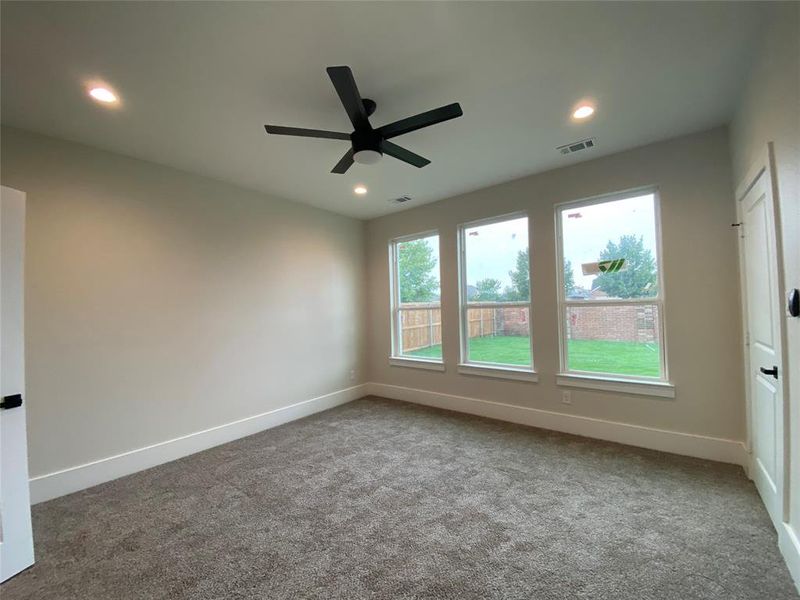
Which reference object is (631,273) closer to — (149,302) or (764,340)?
(764,340)

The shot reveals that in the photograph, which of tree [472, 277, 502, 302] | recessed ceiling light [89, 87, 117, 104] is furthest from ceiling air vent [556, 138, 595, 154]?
recessed ceiling light [89, 87, 117, 104]

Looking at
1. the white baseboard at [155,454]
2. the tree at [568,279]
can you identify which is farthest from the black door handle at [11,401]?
the tree at [568,279]

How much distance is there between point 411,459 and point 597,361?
219cm

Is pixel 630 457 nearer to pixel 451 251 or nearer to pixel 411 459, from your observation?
pixel 411 459

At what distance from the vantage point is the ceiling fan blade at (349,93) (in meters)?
1.71

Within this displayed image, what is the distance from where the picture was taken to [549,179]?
387 cm

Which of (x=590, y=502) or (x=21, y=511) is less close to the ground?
(x=21, y=511)

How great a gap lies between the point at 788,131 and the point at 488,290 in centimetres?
297

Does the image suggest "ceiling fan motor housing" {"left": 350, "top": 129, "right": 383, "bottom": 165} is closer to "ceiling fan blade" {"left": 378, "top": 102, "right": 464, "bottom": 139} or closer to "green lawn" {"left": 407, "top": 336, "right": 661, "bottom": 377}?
"ceiling fan blade" {"left": 378, "top": 102, "right": 464, "bottom": 139}

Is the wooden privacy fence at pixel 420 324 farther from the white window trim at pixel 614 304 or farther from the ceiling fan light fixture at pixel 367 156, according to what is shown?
the ceiling fan light fixture at pixel 367 156

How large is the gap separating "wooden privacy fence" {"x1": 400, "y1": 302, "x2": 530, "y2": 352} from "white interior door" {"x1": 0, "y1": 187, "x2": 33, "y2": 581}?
Result: 4023mm

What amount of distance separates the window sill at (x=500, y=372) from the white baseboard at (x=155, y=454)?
2.06m

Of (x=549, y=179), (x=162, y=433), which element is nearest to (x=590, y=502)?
(x=549, y=179)

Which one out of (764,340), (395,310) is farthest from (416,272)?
(764,340)
